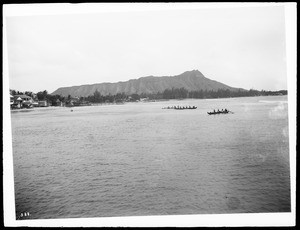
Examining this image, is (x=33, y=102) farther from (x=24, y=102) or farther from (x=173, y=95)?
(x=173, y=95)

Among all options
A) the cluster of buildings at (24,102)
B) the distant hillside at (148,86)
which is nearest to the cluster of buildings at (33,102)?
the cluster of buildings at (24,102)

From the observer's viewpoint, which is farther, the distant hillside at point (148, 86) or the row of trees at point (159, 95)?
the row of trees at point (159, 95)

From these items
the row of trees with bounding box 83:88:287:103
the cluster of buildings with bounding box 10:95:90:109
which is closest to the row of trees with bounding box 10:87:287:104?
the row of trees with bounding box 83:88:287:103

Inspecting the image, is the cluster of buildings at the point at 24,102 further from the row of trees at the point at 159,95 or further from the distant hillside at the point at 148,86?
the distant hillside at the point at 148,86

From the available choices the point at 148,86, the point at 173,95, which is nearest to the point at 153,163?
the point at 148,86

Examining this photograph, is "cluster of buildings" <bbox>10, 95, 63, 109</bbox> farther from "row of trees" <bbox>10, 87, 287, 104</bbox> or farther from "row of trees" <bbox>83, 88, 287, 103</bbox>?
"row of trees" <bbox>83, 88, 287, 103</bbox>

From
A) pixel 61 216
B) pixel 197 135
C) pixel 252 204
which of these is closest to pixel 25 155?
pixel 61 216
